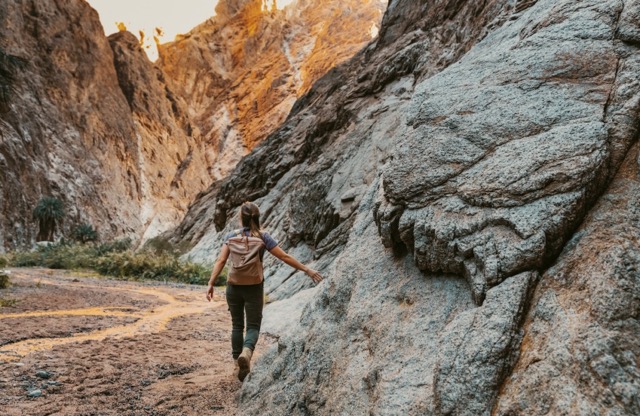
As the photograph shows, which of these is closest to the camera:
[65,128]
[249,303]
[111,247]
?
[249,303]

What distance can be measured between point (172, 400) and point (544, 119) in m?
3.98

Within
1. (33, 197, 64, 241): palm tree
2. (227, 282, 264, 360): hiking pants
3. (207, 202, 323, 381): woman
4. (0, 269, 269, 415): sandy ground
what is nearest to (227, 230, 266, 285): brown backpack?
(207, 202, 323, 381): woman

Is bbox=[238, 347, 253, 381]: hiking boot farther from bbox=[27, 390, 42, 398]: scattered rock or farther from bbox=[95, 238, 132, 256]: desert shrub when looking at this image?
bbox=[95, 238, 132, 256]: desert shrub

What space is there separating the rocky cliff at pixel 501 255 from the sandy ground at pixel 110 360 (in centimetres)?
84

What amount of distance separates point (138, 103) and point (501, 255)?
64.6m

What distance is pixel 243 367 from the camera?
4.39 m

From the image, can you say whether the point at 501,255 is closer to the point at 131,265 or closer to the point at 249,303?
the point at 249,303

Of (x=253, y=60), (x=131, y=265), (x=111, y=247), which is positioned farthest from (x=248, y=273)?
(x=253, y=60)

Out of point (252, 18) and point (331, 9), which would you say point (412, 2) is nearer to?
point (331, 9)

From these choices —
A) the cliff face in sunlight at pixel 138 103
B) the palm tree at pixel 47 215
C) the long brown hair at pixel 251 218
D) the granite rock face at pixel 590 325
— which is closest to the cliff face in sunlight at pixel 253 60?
the cliff face in sunlight at pixel 138 103

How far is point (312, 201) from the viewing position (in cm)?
1500

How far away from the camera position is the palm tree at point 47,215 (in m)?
37.3

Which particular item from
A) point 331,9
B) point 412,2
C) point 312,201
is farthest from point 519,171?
point 331,9

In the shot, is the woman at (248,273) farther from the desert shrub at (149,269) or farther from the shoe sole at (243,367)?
the desert shrub at (149,269)
